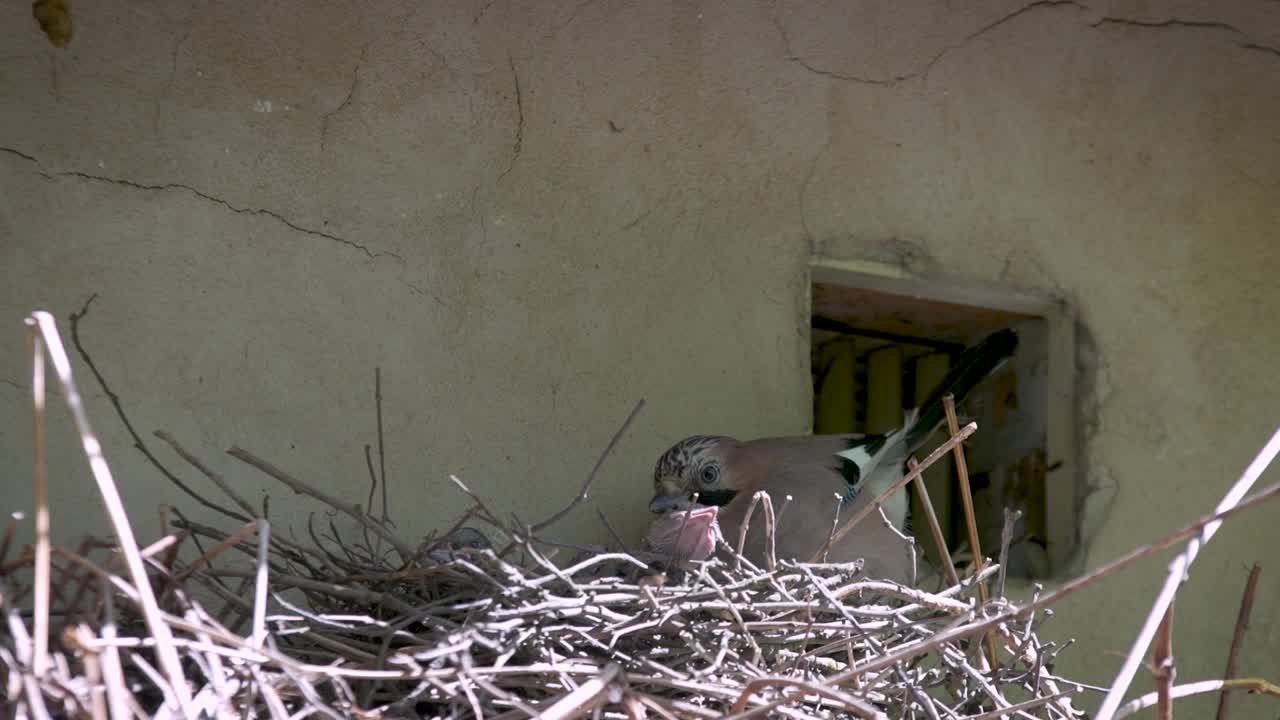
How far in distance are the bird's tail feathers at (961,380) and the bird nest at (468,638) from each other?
0.76 m

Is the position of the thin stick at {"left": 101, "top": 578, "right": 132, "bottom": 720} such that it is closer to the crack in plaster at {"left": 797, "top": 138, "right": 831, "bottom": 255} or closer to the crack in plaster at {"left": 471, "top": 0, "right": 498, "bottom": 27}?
the crack in plaster at {"left": 471, "top": 0, "right": 498, "bottom": 27}

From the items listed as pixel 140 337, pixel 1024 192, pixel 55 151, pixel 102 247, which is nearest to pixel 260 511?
pixel 140 337

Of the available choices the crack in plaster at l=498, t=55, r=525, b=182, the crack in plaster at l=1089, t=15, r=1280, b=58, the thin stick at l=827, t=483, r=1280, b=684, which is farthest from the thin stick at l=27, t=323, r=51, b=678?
the crack in plaster at l=1089, t=15, r=1280, b=58

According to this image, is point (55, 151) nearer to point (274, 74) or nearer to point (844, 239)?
point (274, 74)

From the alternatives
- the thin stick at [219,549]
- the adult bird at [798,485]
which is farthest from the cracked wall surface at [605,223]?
the thin stick at [219,549]

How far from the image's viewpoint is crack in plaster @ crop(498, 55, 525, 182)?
2592 millimetres

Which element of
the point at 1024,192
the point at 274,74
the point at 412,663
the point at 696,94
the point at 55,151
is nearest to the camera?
the point at 412,663

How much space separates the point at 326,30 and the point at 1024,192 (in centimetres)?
139

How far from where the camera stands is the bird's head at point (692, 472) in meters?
2.44

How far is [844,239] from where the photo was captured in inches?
110

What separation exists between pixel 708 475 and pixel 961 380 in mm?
614

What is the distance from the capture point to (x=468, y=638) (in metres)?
1.70

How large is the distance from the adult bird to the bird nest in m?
0.42

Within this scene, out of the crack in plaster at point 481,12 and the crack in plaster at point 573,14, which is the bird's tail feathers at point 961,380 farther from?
the crack in plaster at point 481,12
